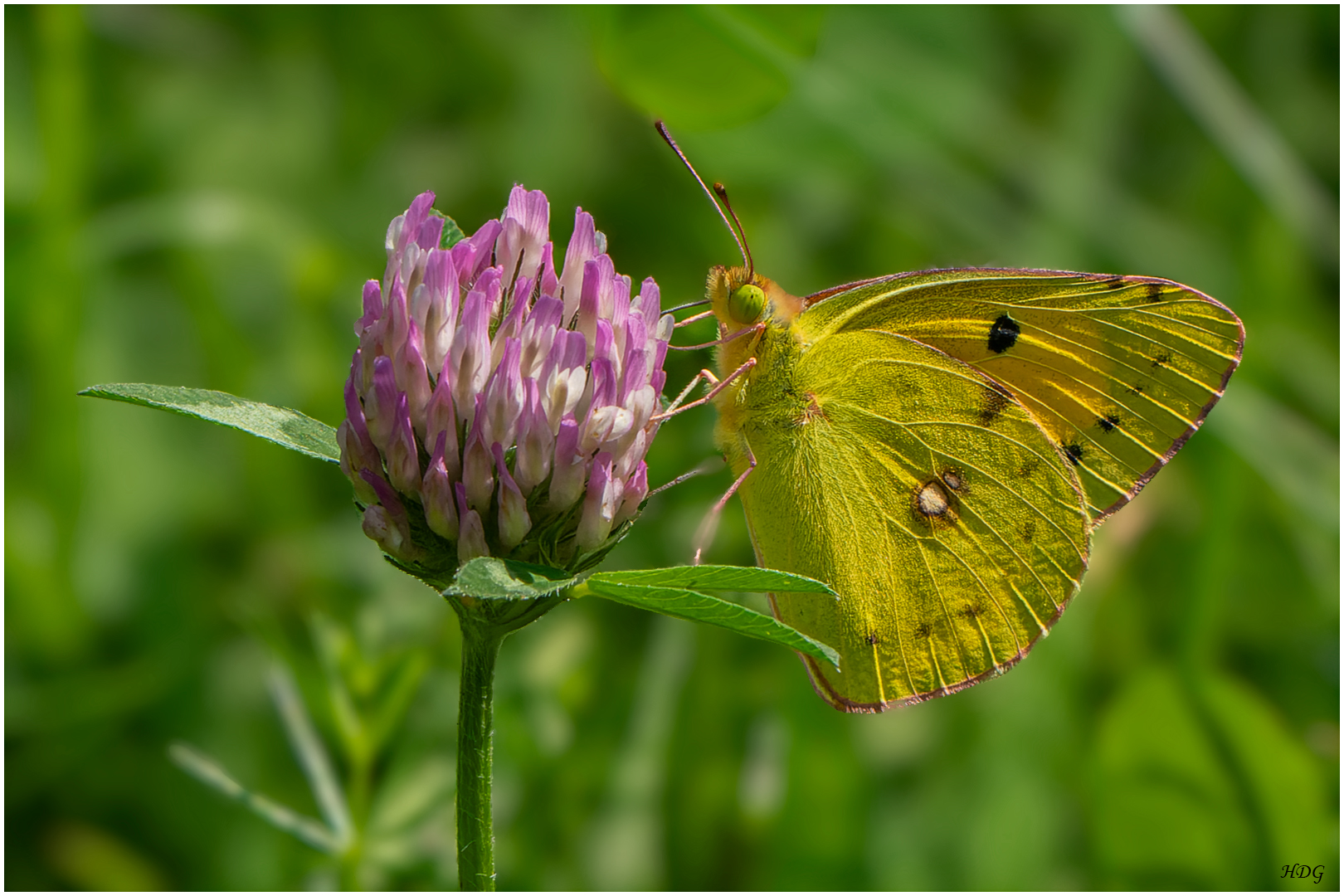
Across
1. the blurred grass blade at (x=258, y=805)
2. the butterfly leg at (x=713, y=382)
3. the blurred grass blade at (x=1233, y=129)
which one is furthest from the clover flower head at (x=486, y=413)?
the blurred grass blade at (x=1233, y=129)

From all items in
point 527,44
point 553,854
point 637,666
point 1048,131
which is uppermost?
point 527,44

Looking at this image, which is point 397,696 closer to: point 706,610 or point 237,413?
point 237,413

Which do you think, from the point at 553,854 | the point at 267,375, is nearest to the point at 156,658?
the point at 267,375

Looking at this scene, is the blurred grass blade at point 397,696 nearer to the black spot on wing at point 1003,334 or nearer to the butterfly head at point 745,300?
the butterfly head at point 745,300

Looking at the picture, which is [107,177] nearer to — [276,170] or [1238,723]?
[276,170]

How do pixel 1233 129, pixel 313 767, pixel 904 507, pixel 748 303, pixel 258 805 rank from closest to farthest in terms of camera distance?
pixel 258 805
pixel 313 767
pixel 748 303
pixel 904 507
pixel 1233 129

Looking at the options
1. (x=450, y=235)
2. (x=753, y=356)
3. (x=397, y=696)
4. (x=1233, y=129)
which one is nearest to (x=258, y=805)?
(x=397, y=696)
